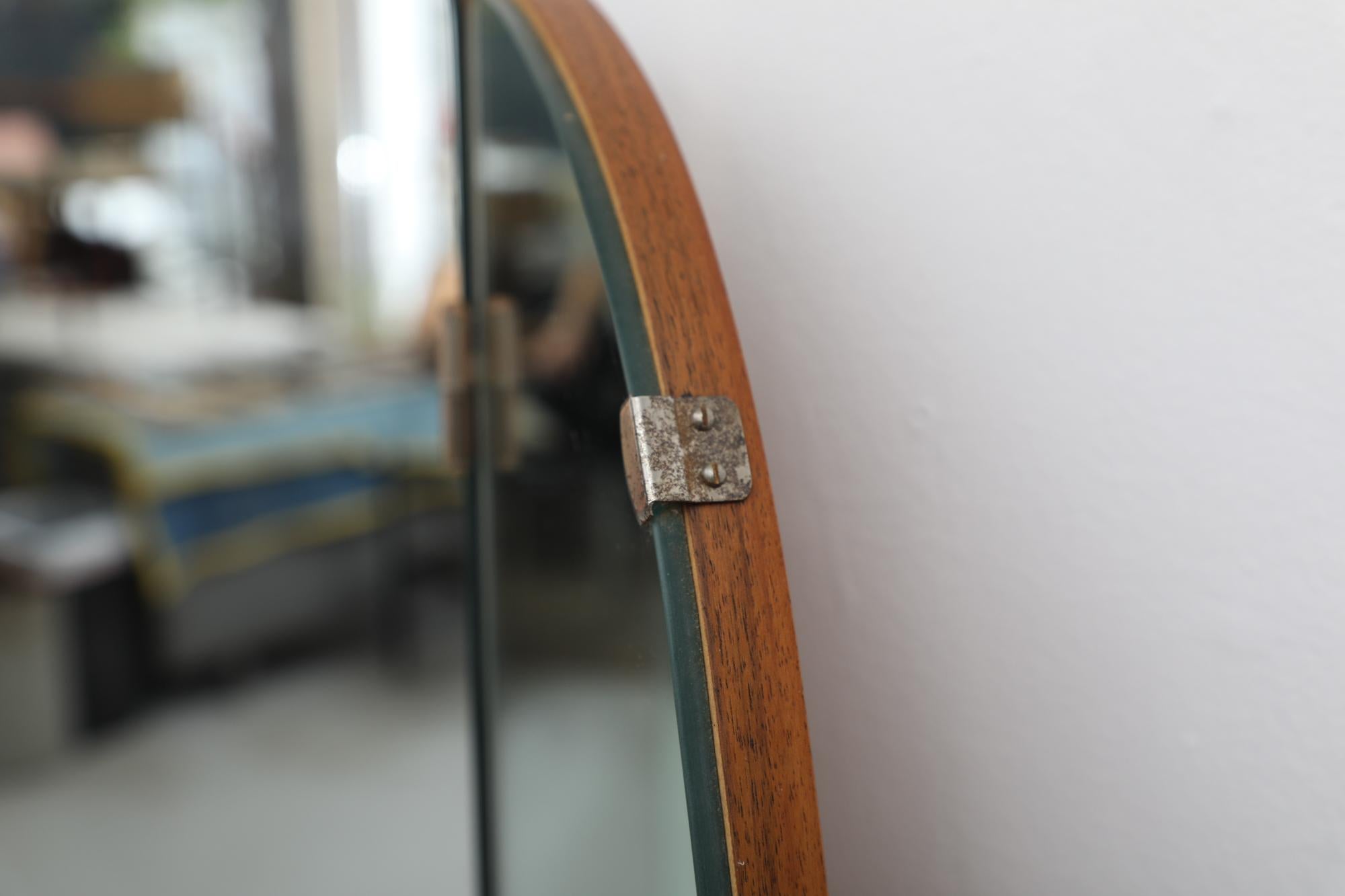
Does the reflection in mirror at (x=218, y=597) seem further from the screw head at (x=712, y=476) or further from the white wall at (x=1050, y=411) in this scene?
the screw head at (x=712, y=476)

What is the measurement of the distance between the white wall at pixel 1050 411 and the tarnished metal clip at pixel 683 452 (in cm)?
13

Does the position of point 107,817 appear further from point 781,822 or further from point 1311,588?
point 1311,588

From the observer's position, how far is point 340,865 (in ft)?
4.17

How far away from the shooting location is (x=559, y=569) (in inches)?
21.3

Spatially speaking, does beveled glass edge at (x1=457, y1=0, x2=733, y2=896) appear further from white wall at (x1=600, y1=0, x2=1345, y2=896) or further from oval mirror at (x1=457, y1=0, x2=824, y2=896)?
white wall at (x1=600, y1=0, x2=1345, y2=896)

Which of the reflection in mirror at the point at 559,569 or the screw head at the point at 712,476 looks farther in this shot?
the reflection in mirror at the point at 559,569

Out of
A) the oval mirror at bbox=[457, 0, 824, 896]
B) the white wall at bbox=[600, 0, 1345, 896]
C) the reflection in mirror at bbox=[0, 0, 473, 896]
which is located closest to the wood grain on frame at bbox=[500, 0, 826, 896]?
the oval mirror at bbox=[457, 0, 824, 896]

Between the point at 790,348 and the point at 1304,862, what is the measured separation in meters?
0.30

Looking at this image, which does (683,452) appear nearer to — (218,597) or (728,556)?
(728,556)

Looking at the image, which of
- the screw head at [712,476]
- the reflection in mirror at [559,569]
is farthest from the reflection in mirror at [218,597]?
the screw head at [712,476]

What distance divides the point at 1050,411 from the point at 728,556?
17cm

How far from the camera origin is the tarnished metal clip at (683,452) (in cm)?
32

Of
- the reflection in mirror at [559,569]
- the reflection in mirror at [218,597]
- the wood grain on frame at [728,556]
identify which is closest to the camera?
the wood grain on frame at [728,556]

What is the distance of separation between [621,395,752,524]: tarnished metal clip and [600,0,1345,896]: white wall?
13 centimetres
